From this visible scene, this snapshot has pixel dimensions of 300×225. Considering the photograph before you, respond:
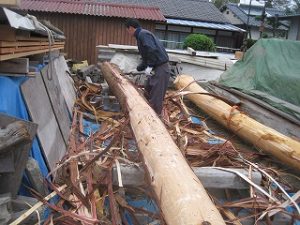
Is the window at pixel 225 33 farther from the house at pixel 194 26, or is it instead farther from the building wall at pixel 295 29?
the building wall at pixel 295 29

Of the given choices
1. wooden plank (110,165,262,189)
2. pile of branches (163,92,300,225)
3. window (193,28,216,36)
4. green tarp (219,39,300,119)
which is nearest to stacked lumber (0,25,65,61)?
wooden plank (110,165,262,189)

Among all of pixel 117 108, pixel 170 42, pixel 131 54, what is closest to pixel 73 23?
pixel 131 54

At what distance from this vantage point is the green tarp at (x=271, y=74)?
6.59m

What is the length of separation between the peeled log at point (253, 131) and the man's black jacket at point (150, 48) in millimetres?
1358

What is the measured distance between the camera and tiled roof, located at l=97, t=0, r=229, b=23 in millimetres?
22672

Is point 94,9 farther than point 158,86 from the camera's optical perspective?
Yes

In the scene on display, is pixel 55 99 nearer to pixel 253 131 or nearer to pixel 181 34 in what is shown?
pixel 253 131

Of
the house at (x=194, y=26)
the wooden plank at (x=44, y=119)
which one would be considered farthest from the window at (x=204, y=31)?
A: the wooden plank at (x=44, y=119)

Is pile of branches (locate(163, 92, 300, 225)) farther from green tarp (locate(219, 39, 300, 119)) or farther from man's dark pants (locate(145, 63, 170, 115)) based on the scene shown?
green tarp (locate(219, 39, 300, 119))

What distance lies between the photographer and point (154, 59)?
5930 millimetres

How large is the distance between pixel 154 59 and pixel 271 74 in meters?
2.64

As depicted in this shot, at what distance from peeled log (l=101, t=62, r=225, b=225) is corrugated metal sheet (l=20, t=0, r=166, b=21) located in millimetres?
11848

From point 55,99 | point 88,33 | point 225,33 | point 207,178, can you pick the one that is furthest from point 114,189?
point 225,33

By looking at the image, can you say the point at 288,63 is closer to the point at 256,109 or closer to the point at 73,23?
the point at 256,109
